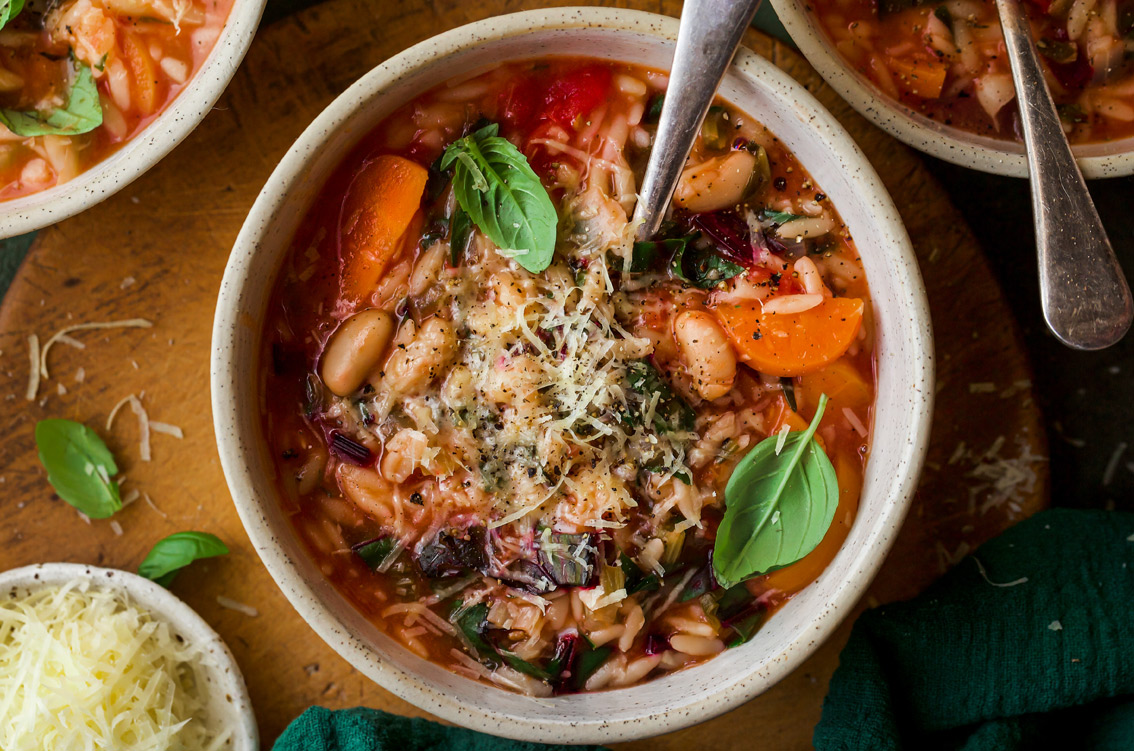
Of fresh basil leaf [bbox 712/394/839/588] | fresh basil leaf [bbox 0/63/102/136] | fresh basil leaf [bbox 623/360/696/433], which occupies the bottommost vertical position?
fresh basil leaf [bbox 712/394/839/588]

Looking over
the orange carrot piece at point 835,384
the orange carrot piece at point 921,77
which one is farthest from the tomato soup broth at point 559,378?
the orange carrot piece at point 921,77

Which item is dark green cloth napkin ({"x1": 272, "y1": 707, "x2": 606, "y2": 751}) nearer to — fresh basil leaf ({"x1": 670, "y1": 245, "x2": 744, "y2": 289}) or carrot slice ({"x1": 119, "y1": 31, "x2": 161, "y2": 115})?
fresh basil leaf ({"x1": 670, "y1": 245, "x2": 744, "y2": 289})

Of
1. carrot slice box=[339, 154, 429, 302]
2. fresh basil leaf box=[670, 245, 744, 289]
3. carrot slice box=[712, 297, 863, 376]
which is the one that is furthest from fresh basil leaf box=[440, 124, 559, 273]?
Answer: carrot slice box=[712, 297, 863, 376]

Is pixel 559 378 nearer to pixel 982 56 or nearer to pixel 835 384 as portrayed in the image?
pixel 835 384

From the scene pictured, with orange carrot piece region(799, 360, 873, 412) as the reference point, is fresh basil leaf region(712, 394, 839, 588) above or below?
below

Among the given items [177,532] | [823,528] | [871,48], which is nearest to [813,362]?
[823,528]

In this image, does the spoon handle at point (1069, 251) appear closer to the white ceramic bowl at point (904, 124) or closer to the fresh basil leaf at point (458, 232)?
the white ceramic bowl at point (904, 124)
